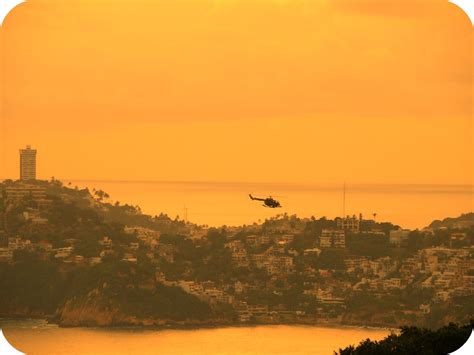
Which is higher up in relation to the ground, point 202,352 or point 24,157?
point 24,157

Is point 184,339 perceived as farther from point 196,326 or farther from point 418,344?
point 418,344

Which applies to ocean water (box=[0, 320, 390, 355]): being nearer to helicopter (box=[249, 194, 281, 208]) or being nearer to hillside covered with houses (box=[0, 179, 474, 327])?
hillside covered with houses (box=[0, 179, 474, 327])

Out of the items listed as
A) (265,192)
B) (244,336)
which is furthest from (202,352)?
(265,192)

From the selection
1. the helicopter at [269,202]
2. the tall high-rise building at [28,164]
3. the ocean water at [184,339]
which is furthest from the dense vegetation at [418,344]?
the tall high-rise building at [28,164]

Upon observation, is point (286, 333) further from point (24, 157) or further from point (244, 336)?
point (24, 157)

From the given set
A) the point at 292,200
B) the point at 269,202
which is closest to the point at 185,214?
the point at 292,200

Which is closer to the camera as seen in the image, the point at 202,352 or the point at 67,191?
the point at 202,352
